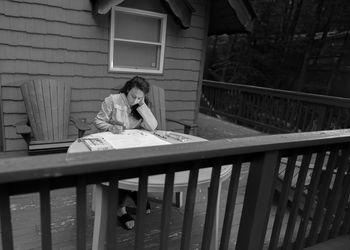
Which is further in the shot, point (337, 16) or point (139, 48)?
point (337, 16)

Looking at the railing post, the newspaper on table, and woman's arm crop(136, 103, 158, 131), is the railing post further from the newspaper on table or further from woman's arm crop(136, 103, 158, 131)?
woman's arm crop(136, 103, 158, 131)

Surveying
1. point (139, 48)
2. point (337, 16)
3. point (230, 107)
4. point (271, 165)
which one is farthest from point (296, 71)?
point (271, 165)

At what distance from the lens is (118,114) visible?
2547mm

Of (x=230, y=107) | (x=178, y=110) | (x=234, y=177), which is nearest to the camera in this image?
(x=234, y=177)

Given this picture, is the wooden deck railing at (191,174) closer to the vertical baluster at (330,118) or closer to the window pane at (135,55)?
the window pane at (135,55)

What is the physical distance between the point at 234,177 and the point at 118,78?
3.00 metres

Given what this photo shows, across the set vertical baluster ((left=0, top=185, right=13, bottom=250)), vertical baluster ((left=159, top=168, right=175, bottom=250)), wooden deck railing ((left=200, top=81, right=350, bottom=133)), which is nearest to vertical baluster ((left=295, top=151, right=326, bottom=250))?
vertical baluster ((left=159, top=168, right=175, bottom=250))

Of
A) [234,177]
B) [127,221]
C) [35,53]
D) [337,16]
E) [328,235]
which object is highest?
[337,16]

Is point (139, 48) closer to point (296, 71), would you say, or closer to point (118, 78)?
point (118, 78)

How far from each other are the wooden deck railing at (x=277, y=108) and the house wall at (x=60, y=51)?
2309 millimetres

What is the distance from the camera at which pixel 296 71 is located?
443 inches

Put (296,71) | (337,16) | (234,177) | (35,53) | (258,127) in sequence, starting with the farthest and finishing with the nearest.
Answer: (296,71), (337,16), (258,127), (35,53), (234,177)

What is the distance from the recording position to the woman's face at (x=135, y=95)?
253 cm

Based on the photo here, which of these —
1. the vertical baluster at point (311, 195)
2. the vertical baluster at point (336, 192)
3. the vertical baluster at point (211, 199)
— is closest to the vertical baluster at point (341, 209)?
the vertical baluster at point (336, 192)
